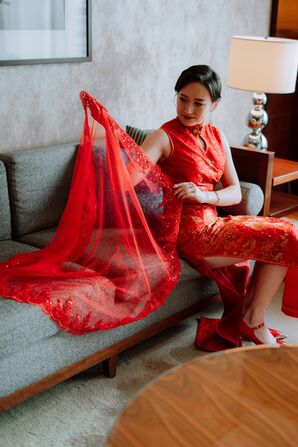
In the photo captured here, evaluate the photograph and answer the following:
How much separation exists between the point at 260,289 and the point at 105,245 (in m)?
0.65

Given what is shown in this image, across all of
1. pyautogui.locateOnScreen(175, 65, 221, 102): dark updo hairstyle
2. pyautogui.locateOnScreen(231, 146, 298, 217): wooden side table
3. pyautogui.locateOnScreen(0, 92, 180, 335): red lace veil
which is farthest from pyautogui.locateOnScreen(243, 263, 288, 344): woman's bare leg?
pyautogui.locateOnScreen(231, 146, 298, 217): wooden side table

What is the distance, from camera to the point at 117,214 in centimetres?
241

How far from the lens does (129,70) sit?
3340 millimetres

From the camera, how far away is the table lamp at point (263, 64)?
10.9 ft

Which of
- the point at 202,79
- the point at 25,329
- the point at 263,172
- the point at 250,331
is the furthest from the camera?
the point at 263,172

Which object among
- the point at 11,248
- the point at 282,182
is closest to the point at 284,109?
the point at 282,182

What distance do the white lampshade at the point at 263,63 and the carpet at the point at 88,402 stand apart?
1373 mm

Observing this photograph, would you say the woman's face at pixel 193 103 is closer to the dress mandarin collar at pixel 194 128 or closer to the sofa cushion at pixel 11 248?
the dress mandarin collar at pixel 194 128

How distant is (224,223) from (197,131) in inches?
15.4

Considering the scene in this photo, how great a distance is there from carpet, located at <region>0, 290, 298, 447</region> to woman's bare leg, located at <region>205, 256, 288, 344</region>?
201 mm

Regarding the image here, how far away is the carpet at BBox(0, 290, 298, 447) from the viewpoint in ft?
6.81

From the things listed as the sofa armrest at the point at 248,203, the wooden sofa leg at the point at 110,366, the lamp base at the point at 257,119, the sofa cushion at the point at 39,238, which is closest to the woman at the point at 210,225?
the sofa armrest at the point at 248,203

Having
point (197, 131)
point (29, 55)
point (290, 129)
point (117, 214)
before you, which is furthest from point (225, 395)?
point (290, 129)

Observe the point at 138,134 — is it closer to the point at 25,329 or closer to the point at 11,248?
the point at 11,248
